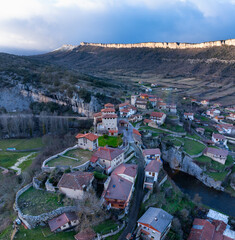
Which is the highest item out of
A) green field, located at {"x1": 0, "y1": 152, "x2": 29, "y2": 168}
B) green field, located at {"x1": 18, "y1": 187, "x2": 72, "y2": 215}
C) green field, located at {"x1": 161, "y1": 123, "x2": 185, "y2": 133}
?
green field, located at {"x1": 161, "y1": 123, "x2": 185, "y2": 133}

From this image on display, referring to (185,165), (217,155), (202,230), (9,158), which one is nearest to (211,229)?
(202,230)

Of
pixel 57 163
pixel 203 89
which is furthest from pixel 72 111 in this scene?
pixel 203 89

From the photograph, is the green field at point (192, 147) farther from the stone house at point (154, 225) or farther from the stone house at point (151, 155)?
the stone house at point (154, 225)

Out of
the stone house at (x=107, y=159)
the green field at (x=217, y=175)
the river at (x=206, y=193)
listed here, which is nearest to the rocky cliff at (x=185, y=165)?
the green field at (x=217, y=175)

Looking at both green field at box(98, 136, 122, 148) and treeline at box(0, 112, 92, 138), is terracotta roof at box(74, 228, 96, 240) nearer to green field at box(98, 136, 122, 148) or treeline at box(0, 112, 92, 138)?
green field at box(98, 136, 122, 148)

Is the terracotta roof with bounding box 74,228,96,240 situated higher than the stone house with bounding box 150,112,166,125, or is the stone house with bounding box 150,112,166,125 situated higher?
the stone house with bounding box 150,112,166,125

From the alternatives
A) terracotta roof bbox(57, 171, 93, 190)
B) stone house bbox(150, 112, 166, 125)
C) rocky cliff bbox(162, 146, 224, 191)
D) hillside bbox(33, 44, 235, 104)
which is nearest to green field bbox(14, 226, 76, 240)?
terracotta roof bbox(57, 171, 93, 190)
